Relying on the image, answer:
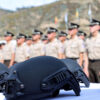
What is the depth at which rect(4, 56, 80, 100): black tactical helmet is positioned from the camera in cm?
184

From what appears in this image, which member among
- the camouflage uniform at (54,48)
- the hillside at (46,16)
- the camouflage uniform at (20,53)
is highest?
the hillside at (46,16)

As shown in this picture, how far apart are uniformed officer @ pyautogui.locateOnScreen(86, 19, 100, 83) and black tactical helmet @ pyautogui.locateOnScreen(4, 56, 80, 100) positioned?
3.16 meters

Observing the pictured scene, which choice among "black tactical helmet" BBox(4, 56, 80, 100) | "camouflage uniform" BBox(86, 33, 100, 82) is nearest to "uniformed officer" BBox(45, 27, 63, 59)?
"camouflage uniform" BBox(86, 33, 100, 82)

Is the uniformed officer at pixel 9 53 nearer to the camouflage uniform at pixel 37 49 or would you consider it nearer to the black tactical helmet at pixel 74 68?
the camouflage uniform at pixel 37 49

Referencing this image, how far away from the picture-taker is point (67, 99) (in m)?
1.97

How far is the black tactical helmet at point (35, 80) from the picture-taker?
1.84m

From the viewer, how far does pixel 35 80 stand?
187 centimetres

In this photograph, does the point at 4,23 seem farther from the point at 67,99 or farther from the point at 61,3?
the point at 67,99

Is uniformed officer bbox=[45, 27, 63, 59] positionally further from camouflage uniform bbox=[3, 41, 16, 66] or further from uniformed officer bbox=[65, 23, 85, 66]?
camouflage uniform bbox=[3, 41, 16, 66]

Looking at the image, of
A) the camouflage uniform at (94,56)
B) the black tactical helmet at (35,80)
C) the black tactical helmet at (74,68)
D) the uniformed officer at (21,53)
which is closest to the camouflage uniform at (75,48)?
the camouflage uniform at (94,56)

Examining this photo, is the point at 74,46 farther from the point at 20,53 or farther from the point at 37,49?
the point at 20,53

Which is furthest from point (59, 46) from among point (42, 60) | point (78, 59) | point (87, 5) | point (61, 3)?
point (61, 3)

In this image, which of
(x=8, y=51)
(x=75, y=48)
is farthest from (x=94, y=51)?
(x=8, y=51)

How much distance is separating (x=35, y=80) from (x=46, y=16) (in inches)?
3676
